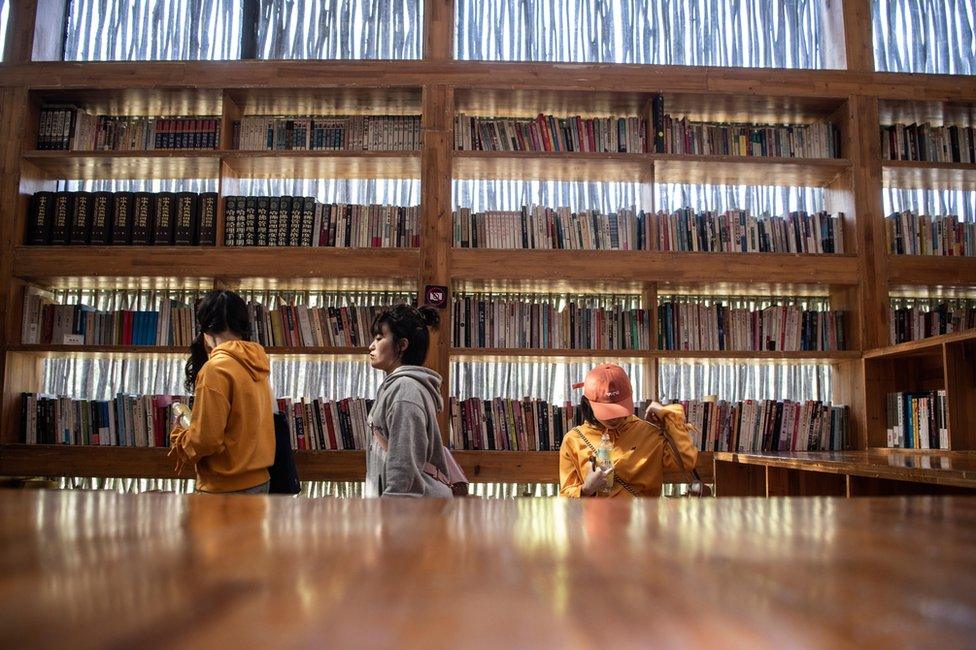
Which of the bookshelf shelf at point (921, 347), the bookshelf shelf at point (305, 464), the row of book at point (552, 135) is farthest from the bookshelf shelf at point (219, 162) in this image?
the bookshelf shelf at point (921, 347)

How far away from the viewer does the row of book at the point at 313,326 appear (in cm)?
375

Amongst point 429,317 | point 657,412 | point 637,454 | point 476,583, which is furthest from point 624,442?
point 476,583

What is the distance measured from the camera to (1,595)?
0.15 meters

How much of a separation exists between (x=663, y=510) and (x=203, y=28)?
490 centimetres

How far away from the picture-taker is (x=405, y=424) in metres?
2.07

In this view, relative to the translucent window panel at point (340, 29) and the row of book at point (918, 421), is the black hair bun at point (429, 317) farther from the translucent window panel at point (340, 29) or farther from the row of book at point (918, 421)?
the translucent window panel at point (340, 29)

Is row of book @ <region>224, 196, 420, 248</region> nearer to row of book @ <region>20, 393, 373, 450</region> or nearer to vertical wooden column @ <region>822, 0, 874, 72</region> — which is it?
row of book @ <region>20, 393, 373, 450</region>

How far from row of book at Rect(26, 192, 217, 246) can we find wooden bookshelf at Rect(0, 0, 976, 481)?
8 centimetres

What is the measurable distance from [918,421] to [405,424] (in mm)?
2433

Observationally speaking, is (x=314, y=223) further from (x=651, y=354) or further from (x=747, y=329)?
(x=747, y=329)

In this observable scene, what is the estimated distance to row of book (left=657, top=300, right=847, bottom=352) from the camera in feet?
12.4

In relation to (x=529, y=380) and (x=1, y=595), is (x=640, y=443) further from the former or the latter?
(x=1, y=595)

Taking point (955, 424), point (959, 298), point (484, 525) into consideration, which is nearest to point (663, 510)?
point (484, 525)

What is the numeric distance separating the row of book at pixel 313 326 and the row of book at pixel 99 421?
0.59 metres
